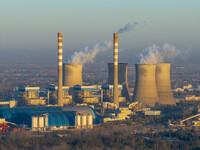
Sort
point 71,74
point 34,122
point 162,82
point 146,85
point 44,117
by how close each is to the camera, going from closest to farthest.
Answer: point 34,122, point 44,117, point 146,85, point 162,82, point 71,74

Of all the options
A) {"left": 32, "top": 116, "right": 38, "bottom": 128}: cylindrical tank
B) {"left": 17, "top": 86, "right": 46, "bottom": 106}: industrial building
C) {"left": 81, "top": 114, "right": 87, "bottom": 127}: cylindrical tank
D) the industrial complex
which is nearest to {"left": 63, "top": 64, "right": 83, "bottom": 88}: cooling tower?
the industrial complex

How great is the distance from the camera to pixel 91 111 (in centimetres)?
4294

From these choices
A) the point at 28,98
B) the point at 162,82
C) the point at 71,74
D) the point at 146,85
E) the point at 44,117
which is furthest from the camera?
the point at 71,74

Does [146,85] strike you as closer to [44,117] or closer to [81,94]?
[81,94]

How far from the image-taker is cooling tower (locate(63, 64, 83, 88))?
51.6 m

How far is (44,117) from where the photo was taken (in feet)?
127

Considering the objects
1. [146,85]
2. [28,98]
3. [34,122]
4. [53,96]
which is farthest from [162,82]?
[34,122]

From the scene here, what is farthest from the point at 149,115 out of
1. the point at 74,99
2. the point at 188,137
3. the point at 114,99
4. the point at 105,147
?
the point at 105,147

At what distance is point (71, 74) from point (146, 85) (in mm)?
7405

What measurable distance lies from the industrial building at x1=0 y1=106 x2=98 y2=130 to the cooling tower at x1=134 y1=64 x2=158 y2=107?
736 centimetres

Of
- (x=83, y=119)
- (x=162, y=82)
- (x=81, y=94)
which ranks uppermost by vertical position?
(x=162, y=82)

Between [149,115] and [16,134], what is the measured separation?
14.5 metres

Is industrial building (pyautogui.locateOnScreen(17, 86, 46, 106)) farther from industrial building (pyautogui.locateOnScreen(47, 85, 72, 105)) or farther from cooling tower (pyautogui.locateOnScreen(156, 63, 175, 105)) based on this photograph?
cooling tower (pyautogui.locateOnScreen(156, 63, 175, 105))

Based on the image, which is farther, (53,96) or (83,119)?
(53,96)
